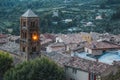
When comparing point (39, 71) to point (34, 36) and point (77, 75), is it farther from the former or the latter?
point (34, 36)

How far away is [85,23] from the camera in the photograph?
112 meters

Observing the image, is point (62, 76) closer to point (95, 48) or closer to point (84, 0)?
point (95, 48)

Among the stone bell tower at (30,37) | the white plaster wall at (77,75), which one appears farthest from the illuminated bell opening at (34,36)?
the white plaster wall at (77,75)

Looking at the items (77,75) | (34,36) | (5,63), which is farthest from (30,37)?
(77,75)

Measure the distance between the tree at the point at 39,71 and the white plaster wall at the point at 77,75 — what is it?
45.4 inches

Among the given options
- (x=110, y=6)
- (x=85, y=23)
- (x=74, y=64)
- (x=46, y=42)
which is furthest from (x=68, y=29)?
(x=74, y=64)

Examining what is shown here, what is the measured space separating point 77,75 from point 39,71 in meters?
3.79

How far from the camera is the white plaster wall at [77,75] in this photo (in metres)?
39.4

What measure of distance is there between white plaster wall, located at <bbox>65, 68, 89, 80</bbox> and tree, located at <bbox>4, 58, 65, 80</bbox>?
115 centimetres

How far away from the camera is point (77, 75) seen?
40375 millimetres

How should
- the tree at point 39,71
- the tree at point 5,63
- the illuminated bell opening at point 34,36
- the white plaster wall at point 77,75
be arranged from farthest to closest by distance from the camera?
the illuminated bell opening at point 34,36 < the tree at point 5,63 < the tree at point 39,71 < the white plaster wall at point 77,75

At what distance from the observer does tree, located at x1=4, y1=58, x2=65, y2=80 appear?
39844mm

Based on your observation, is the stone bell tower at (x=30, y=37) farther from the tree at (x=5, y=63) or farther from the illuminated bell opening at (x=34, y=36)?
the tree at (x=5, y=63)

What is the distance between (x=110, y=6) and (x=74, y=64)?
85.1 meters
